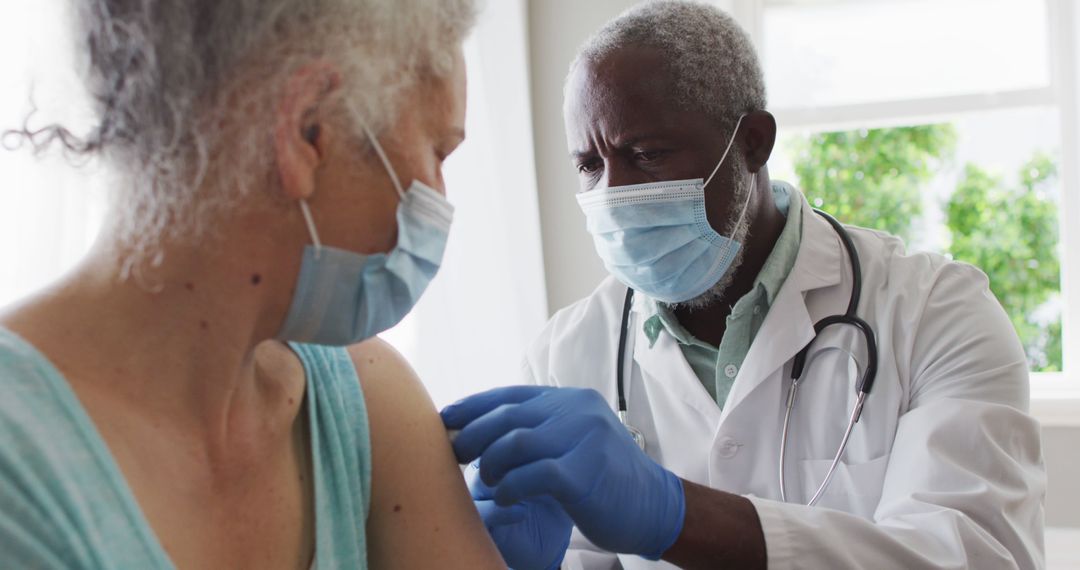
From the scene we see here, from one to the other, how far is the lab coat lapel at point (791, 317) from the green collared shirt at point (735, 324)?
0.08 ft

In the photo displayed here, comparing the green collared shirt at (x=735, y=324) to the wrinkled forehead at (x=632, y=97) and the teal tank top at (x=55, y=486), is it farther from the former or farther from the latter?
the teal tank top at (x=55, y=486)

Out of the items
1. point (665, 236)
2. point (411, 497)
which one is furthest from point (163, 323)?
point (665, 236)

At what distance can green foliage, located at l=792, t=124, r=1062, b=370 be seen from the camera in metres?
3.02

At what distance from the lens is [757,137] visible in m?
1.68

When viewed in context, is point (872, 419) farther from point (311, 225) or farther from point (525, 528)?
point (311, 225)

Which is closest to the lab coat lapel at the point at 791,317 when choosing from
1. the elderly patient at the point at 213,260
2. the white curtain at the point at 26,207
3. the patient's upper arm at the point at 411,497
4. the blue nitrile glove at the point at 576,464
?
the blue nitrile glove at the point at 576,464

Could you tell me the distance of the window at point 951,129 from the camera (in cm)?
291

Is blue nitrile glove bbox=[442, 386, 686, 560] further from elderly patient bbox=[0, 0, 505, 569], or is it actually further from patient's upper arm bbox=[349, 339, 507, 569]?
elderly patient bbox=[0, 0, 505, 569]

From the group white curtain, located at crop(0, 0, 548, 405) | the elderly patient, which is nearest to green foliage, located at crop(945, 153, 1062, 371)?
white curtain, located at crop(0, 0, 548, 405)

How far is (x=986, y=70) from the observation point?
9.80 ft

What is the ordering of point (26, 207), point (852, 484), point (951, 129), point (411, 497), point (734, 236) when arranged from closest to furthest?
point (411, 497), point (26, 207), point (852, 484), point (734, 236), point (951, 129)

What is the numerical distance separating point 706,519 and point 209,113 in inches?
32.8

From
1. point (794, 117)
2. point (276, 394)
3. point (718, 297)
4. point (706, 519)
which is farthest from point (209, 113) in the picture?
point (794, 117)

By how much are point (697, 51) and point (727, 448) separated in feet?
2.20
